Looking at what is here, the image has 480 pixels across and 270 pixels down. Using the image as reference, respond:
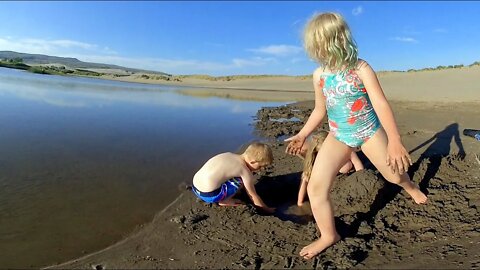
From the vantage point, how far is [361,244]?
2881 mm

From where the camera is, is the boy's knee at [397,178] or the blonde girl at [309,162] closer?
the boy's knee at [397,178]

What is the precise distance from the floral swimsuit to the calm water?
77.7 inches

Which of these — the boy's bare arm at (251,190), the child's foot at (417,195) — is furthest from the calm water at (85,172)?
the child's foot at (417,195)

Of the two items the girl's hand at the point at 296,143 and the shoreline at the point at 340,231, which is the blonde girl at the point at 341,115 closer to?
the shoreline at the point at 340,231

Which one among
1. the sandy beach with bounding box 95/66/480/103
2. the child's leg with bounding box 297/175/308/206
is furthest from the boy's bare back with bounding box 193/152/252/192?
the sandy beach with bounding box 95/66/480/103

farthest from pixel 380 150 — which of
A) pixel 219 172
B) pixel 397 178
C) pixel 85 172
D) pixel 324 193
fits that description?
pixel 85 172

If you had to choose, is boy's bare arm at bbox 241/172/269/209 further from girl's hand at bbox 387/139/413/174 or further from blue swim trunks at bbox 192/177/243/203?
girl's hand at bbox 387/139/413/174

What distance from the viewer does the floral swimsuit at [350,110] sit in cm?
309

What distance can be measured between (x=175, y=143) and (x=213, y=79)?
34839 mm

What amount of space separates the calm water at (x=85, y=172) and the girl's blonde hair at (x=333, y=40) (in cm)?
218

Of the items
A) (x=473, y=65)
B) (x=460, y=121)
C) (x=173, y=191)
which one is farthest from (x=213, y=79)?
(x=173, y=191)

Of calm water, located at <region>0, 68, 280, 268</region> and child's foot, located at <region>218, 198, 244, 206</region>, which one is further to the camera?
child's foot, located at <region>218, 198, 244, 206</region>

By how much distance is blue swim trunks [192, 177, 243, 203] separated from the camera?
3.80m

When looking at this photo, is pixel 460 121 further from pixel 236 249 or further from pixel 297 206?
pixel 236 249
